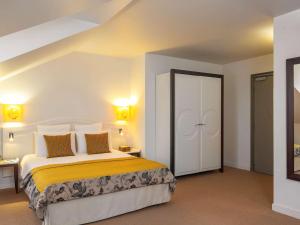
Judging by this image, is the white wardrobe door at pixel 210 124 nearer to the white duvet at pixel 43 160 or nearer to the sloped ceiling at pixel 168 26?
the sloped ceiling at pixel 168 26

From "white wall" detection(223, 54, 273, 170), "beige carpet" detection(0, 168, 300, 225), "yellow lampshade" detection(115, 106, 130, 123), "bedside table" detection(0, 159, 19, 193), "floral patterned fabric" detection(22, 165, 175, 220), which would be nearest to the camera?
"floral patterned fabric" detection(22, 165, 175, 220)

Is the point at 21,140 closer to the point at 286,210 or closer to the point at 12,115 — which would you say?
the point at 12,115

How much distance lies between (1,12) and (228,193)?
364cm

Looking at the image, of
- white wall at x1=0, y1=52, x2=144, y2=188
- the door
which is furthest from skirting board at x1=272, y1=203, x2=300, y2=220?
white wall at x1=0, y1=52, x2=144, y2=188

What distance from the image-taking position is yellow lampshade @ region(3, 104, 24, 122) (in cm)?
387

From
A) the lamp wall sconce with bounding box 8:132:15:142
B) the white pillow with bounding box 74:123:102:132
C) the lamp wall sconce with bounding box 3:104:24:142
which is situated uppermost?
the lamp wall sconce with bounding box 3:104:24:142

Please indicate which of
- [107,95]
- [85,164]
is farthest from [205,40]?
[85,164]

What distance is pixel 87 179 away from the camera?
2740 mm

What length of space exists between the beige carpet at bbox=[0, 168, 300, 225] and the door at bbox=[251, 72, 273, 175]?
77 cm

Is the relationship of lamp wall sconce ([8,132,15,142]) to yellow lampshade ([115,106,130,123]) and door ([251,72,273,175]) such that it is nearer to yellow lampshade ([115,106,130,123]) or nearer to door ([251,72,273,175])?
yellow lampshade ([115,106,130,123])

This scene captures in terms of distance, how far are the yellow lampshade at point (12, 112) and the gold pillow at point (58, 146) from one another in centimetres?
60

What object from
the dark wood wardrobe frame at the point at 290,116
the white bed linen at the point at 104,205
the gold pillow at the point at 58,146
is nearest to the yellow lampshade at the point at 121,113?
the gold pillow at the point at 58,146

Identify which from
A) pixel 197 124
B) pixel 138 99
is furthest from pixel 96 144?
pixel 197 124

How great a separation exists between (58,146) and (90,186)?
1371 millimetres
